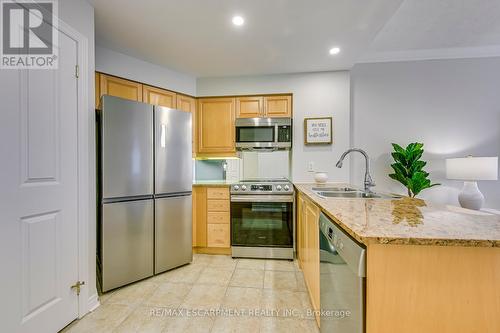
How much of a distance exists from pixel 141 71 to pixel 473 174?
13.0ft

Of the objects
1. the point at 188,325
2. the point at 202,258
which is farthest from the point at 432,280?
the point at 202,258

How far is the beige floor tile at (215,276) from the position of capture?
2.14 metres

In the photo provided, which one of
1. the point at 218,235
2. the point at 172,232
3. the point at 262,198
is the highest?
the point at 262,198

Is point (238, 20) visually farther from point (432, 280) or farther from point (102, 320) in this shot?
point (102, 320)

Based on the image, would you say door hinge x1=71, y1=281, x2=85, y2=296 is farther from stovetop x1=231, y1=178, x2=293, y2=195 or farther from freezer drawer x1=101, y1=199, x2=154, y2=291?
stovetop x1=231, y1=178, x2=293, y2=195

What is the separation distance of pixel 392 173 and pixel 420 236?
2788mm

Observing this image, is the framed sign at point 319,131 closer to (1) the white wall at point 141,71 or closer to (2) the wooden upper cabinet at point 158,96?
(1) the white wall at point 141,71

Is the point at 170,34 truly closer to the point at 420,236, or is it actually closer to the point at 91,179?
the point at 91,179

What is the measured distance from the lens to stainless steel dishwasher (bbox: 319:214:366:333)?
738 mm

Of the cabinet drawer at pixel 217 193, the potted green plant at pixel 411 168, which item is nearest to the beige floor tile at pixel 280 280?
the cabinet drawer at pixel 217 193

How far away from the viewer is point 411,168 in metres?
2.74

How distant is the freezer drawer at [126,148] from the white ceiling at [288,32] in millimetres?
740

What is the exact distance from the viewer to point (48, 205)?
1.40 m

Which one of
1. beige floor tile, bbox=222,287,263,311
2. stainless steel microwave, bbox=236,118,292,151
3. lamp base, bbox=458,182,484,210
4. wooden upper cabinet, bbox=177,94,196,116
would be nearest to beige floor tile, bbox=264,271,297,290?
beige floor tile, bbox=222,287,263,311
